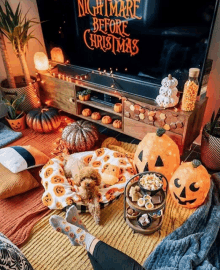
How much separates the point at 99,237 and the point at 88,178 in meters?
0.37

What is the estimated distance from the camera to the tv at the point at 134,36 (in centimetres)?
165

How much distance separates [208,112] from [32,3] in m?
2.22

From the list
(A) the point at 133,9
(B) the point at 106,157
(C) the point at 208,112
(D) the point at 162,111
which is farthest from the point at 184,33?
(B) the point at 106,157

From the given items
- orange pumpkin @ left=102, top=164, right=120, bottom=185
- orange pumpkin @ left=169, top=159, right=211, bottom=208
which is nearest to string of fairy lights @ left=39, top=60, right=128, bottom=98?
orange pumpkin @ left=102, top=164, right=120, bottom=185

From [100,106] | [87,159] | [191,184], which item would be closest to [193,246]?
[191,184]

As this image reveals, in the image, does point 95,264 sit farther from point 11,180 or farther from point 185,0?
point 185,0

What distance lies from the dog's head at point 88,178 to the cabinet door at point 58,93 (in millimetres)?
1072

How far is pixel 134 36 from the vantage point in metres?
1.94

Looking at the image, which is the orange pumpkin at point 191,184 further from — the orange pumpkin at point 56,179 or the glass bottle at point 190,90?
the orange pumpkin at point 56,179

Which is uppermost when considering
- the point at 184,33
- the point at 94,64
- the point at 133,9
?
the point at 133,9

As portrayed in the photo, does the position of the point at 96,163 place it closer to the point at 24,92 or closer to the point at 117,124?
the point at 117,124

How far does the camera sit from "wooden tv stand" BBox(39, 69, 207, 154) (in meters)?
1.85

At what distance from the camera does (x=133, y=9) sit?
1839mm

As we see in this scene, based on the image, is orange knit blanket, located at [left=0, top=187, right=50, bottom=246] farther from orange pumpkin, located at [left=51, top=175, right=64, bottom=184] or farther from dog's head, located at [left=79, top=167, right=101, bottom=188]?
dog's head, located at [left=79, top=167, right=101, bottom=188]
